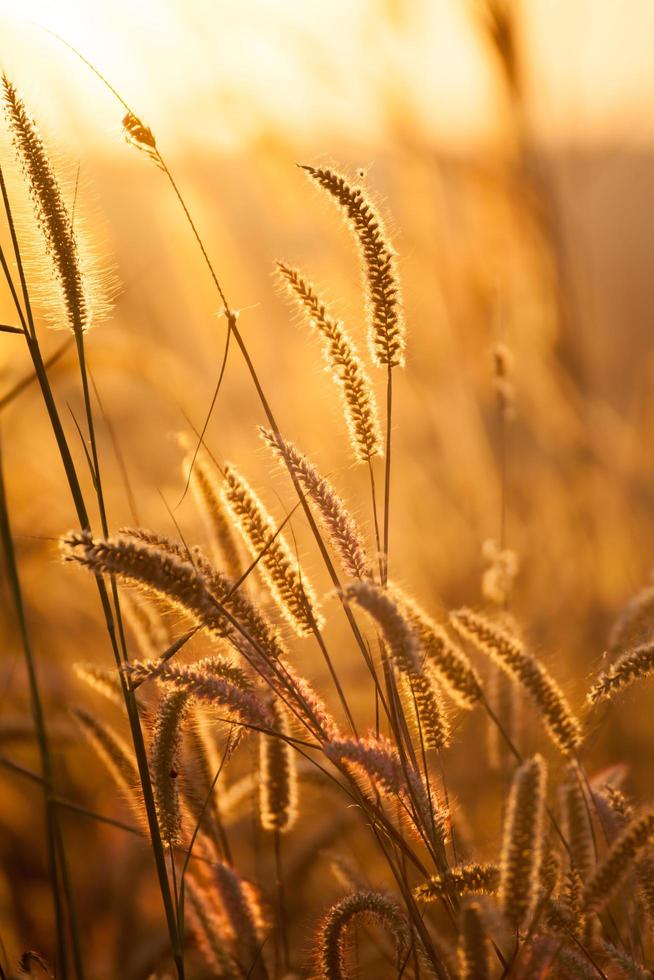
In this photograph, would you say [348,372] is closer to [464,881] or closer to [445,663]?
[445,663]

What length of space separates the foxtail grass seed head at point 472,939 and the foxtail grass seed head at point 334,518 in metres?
0.40

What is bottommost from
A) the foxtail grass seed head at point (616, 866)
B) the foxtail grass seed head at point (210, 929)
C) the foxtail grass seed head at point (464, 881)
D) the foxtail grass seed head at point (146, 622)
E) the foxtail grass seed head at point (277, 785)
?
the foxtail grass seed head at point (616, 866)

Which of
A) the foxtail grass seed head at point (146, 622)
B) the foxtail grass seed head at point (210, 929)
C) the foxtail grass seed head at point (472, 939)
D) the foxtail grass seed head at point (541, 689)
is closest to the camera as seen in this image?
the foxtail grass seed head at point (472, 939)

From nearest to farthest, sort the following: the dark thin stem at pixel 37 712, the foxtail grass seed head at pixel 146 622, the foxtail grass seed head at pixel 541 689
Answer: the dark thin stem at pixel 37 712
the foxtail grass seed head at pixel 541 689
the foxtail grass seed head at pixel 146 622

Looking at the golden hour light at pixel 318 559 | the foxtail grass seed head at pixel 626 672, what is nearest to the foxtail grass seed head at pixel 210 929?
the golden hour light at pixel 318 559

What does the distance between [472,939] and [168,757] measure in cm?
41

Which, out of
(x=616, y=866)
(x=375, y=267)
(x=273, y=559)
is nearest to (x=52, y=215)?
(x=375, y=267)

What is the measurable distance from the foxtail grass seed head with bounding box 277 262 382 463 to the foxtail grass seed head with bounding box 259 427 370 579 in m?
0.09

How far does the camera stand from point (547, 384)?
2992 mm

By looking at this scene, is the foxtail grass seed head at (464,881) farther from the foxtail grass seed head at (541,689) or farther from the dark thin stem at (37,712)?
the dark thin stem at (37,712)

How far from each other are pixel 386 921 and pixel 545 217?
2.05 m

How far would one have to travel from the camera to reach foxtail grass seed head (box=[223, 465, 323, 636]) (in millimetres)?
1156

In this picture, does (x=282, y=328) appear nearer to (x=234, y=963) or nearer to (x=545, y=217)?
(x=545, y=217)

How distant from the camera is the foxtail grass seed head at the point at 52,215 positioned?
119 centimetres
